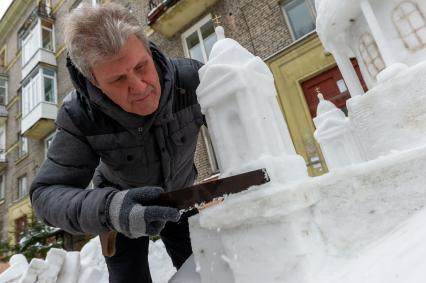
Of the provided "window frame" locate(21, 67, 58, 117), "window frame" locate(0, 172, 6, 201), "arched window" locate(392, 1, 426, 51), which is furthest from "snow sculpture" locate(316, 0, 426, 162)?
"window frame" locate(0, 172, 6, 201)

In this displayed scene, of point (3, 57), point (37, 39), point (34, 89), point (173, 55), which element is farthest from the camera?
point (3, 57)

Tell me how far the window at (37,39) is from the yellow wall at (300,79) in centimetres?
1326

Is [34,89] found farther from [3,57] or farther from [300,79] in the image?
[300,79]

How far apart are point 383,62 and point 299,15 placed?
533 centimetres

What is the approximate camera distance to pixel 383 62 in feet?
10.3

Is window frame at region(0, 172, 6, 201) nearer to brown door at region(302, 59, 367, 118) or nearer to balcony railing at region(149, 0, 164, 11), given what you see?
balcony railing at region(149, 0, 164, 11)

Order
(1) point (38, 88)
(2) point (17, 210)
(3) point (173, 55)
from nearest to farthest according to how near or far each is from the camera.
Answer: (3) point (173, 55) → (1) point (38, 88) → (2) point (17, 210)

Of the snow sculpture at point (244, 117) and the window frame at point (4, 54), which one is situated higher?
the window frame at point (4, 54)

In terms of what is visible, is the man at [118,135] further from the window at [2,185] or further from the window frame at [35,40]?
the window at [2,185]

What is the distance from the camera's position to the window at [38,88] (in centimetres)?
1478

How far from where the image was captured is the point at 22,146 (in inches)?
664

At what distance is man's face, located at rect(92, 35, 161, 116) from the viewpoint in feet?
5.17

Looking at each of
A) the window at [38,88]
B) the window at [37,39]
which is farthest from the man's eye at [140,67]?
the window at [37,39]

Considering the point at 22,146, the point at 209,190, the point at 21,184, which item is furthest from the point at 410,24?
the point at 22,146
